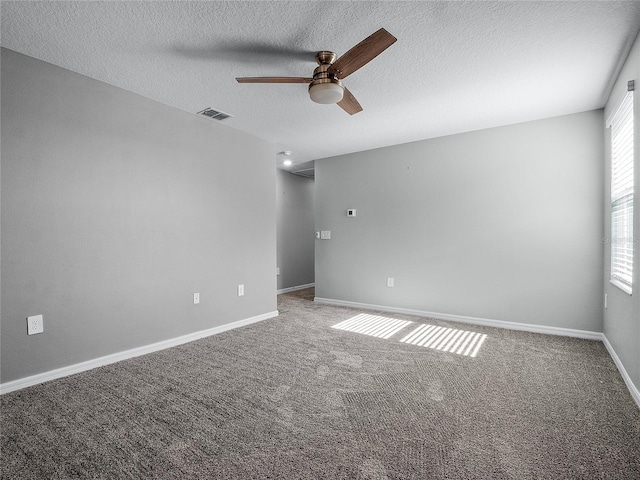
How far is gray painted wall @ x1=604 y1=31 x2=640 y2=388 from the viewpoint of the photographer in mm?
2020

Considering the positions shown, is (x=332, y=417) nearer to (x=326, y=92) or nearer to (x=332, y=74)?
(x=326, y=92)

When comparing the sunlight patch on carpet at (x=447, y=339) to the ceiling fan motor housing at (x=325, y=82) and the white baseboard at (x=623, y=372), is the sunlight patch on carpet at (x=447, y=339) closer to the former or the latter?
the white baseboard at (x=623, y=372)

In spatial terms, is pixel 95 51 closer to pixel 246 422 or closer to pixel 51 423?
pixel 51 423

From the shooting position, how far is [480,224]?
3.84m

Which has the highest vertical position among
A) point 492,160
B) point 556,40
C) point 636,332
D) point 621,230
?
point 556,40

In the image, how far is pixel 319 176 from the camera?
17.1 ft

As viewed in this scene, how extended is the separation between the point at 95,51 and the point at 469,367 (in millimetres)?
3590

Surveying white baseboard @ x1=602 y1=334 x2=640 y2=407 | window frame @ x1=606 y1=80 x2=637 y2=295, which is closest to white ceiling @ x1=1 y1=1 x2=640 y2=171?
window frame @ x1=606 y1=80 x2=637 y2=295

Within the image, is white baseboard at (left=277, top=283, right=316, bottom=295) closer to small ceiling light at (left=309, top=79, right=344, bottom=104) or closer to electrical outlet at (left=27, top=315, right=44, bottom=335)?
electrical outlet at (left=27, top=315, right=44, bottom=335)

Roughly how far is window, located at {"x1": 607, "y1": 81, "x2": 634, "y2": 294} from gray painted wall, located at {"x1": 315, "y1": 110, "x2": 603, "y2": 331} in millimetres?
460

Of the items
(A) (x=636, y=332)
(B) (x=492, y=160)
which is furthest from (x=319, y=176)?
(A) (x=636, y=332)

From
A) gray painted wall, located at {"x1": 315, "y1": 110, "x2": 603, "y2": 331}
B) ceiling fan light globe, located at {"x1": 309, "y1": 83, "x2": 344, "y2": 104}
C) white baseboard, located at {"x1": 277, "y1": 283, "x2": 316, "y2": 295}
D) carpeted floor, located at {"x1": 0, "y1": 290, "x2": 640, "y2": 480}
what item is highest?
ceiling fan light globe, located at {"x1": 309, "y1": 83, "x2": 344, "y2": 104}

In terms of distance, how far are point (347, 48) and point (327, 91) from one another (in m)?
0.33

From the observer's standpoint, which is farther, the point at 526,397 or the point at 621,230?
the point at 621,230
